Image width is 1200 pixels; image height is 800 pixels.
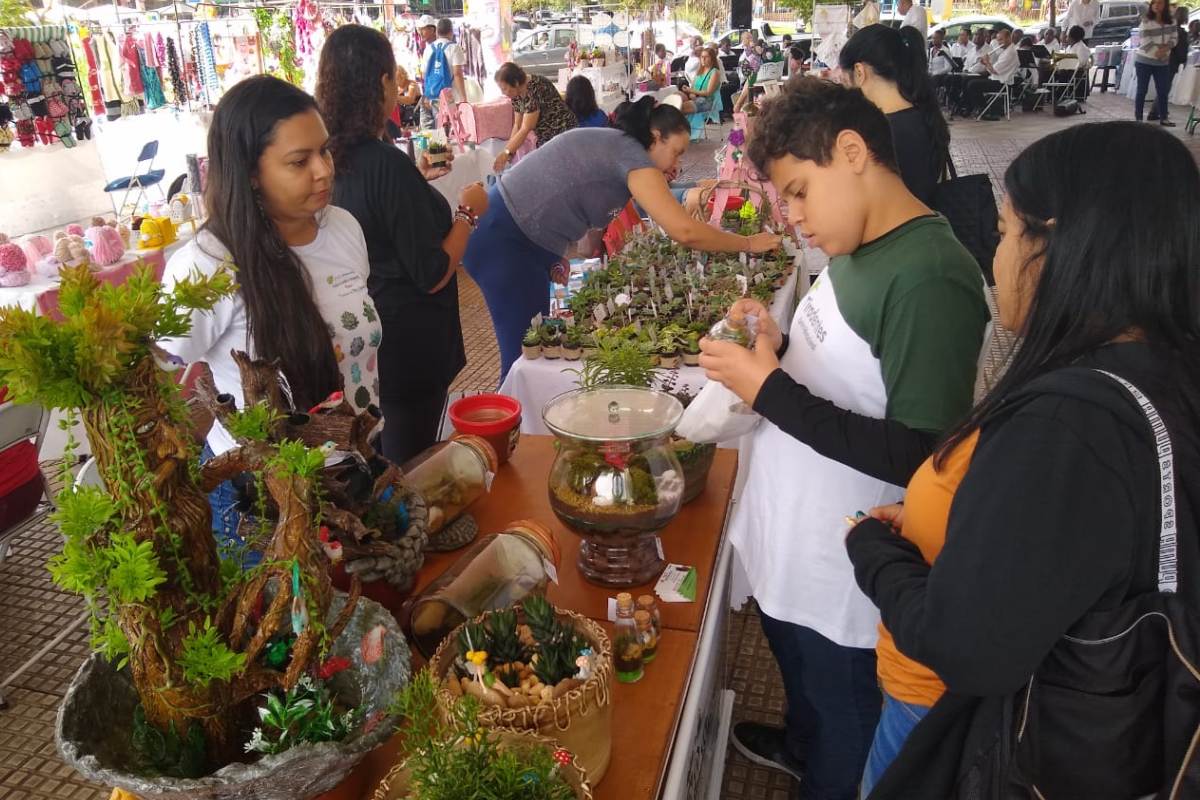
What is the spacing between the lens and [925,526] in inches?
39.8

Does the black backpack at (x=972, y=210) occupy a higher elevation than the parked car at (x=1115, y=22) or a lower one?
lower

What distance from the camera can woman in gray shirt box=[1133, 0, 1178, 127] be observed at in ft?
31.0

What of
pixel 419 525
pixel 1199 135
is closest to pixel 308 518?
pixel 419 525

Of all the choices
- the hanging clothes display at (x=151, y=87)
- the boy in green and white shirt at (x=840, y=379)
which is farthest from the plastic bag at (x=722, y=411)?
the hanging clothes display at (x=151, y=87)

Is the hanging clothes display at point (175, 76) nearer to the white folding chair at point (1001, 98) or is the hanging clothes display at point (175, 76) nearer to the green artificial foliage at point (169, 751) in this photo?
the green artificial foliage at point (169, 751)

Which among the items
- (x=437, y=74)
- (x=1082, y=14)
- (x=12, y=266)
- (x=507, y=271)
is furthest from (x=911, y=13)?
(x=12, y=266)

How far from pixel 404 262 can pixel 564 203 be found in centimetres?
73

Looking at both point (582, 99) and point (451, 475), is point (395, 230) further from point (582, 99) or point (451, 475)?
point (582, 99)

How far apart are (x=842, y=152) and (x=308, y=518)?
94 cm

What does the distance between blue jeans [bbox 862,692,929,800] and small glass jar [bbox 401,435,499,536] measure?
2.51 ft

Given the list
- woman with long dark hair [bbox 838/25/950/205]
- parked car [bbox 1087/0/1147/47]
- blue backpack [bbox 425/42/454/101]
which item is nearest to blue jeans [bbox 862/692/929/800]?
woman with long dark hair [bbox 838/25/950/205]

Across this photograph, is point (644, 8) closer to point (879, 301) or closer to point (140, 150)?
point (140, 150)

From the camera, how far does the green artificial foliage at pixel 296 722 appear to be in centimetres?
86

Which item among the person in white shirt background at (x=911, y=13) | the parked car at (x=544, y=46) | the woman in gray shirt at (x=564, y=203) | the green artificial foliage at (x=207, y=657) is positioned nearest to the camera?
the green artificial foliage at (x=207, y=657)
